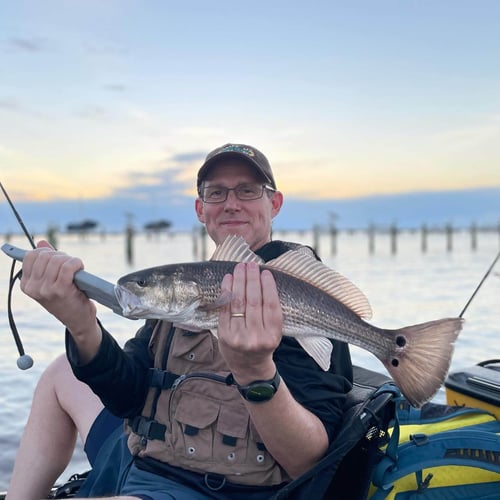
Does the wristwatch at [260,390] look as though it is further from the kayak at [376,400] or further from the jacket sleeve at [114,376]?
the jacket sleeve at [114,376]

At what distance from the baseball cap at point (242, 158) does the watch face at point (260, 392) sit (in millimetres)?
1586

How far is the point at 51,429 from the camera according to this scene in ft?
12.8

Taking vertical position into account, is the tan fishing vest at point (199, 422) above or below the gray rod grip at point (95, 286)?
below

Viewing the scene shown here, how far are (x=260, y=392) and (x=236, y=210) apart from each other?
1445 mm

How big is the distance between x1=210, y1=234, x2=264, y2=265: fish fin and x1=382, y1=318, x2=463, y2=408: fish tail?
94 cm

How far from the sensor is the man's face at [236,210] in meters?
3.59

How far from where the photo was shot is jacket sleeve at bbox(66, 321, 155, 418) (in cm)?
312

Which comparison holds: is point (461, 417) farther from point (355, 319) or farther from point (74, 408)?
point (74, 408)

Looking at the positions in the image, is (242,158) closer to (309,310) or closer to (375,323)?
(309,310)

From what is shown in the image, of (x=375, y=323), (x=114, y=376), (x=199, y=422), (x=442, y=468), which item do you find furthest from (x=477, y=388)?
(x=375, y=323)

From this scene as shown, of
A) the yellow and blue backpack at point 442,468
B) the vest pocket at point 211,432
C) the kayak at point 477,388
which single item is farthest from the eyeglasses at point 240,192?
the kayak at point 477,388

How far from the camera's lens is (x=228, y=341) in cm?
249

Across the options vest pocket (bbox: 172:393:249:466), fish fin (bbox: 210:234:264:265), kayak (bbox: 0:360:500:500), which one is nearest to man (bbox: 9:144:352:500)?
vest pocket (bbox: 172:393:249:466)

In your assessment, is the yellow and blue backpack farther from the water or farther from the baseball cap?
the water
